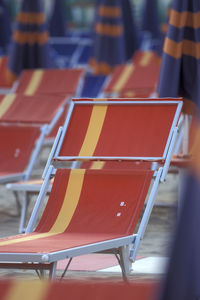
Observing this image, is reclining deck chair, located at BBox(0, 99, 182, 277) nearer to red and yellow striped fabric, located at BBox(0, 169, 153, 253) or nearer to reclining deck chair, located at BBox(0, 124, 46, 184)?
red and yellow striped fabric, located at BBox(0, 169, 153, 253)

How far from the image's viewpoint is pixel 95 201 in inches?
184

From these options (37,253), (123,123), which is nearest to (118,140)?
(123,123)

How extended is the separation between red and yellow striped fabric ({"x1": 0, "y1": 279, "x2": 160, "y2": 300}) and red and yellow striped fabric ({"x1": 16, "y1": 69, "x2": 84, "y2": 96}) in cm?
761

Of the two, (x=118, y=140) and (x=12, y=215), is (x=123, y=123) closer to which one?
(x=118, y=140)

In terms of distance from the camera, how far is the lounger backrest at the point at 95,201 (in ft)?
14.6

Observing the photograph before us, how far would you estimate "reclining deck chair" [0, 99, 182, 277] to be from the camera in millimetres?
4168

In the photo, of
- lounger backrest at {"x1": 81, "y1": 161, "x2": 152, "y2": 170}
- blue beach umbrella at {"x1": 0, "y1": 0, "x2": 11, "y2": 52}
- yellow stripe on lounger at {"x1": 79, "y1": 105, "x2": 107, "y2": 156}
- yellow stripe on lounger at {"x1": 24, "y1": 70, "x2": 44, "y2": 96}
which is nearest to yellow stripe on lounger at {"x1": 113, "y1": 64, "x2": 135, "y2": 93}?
yellow stripe on lounger at {"x1": 24, "y1": 70, "x2": 44, "y2": 96}

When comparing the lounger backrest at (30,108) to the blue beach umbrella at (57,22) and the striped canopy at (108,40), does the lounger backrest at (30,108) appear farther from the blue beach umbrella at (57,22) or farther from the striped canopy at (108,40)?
the blue beach umbrella at (57,22)

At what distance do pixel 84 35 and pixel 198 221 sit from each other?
71.8 ft

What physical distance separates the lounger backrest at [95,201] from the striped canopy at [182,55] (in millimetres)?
1695

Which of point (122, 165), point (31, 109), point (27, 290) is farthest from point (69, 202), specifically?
point (31, 109)

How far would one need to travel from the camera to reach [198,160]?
222 centimetres

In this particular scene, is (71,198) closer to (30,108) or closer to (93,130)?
(93,130)

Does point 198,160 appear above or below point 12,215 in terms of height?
above
